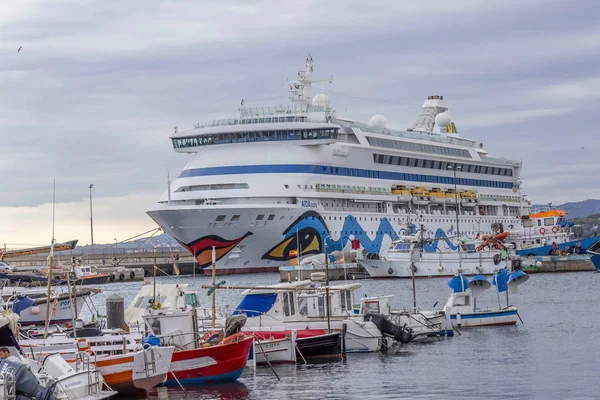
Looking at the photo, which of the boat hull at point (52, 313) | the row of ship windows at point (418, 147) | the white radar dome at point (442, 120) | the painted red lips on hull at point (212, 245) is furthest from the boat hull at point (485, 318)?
the white radar dome at point (442, 120)

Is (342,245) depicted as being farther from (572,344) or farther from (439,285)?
(572,344)

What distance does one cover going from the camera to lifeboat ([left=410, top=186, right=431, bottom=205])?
93.9 m

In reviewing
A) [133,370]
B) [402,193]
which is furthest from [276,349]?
[402,193]

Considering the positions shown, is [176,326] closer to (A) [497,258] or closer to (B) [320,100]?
(A) [497,258]

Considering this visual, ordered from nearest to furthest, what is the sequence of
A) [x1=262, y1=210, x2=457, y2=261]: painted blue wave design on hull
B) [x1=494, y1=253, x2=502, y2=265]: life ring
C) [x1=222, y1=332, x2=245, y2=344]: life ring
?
[x1=222, y1=332, x2=245, y2=344]: life ring → [x1=494, y1=253, x2=502, y2=265]: life ring → [x1=262, y1=210, x2=457, y2=261]: painted blue wave design on hull

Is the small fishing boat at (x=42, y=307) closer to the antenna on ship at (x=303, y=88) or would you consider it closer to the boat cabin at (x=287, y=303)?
the boat cabin at (x=287, y=303)

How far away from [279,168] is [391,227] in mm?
14260

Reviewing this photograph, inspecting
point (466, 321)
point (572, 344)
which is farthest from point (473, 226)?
point (572, 344)

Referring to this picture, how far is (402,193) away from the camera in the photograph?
92812 mm

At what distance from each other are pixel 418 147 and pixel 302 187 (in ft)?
67.1

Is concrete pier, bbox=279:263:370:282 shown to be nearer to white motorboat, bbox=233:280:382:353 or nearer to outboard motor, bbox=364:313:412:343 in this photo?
outboard motor, bbox=364:313:412:343

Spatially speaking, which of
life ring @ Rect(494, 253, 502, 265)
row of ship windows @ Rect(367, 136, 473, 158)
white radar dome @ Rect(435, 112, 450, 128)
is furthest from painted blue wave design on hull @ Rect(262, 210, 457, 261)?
white radar dome @ Rect(435, 112, 450, 128)

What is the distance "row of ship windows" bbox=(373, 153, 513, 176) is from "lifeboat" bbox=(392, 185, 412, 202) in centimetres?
210

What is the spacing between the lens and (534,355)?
33906 mm
